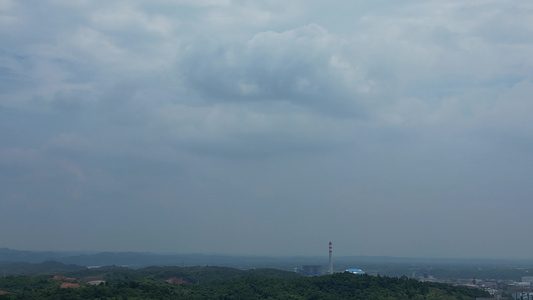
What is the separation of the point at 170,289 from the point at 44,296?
20.8 meters

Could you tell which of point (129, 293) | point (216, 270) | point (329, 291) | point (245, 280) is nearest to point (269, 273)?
point (216, 270)

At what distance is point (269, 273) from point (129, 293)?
273ft

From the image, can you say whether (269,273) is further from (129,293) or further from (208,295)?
(129,293)

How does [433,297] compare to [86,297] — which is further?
[433,297]

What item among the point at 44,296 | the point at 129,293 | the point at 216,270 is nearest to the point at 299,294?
the point at 129,293

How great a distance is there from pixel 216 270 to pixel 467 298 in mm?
91133

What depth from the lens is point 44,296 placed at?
6050 cm

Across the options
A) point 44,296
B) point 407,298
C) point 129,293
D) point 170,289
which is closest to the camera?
point 44,296

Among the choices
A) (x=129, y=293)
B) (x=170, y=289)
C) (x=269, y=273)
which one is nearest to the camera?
(x=129, y=293)

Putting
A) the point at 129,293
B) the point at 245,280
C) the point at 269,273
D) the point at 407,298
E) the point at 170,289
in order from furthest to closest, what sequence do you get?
1. the point at 269,273
2. the point at 245,280
3. the point at 170,289
4. the point at 407,298
5. the point at 129,293

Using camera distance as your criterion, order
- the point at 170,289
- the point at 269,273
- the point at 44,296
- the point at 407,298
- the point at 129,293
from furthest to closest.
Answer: the point at 269,273
the point at 170,289
the point at 407,298
the point at 129,293
the point at 44,296

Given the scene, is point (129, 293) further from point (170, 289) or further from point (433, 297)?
point (433, 297)

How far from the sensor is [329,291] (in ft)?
257

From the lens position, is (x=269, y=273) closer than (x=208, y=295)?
No
